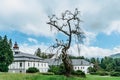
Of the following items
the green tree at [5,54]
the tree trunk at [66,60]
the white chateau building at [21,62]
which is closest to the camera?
the tree trunk at [66,60]

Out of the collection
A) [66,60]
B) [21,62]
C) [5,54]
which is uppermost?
[5,54]

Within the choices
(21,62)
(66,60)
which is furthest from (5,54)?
(66,60)

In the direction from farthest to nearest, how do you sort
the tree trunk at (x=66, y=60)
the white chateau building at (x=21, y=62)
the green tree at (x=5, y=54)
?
the white chateau building at (x=21, y=62) < the green tree at (x=5, y=54) < the tree trunk at (x=66, y=60)

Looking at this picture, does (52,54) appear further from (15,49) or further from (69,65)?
(15,49)

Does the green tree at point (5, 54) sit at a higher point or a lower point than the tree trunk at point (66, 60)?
higher

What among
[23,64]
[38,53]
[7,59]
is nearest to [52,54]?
[7,59]

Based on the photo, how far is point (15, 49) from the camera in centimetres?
8969

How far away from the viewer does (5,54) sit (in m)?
66.2

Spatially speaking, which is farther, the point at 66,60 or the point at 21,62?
the point at 21,62

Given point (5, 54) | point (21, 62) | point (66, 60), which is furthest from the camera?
point (21, 62)

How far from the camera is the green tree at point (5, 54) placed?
66.3 metres

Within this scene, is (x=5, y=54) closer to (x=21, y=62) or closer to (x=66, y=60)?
(x=21, y=62)

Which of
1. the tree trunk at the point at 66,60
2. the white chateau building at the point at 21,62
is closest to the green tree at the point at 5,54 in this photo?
the white chateau building at the point at 21,62

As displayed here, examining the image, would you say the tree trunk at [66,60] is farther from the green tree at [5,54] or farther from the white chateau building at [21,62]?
the white chateau building at [21,62]
